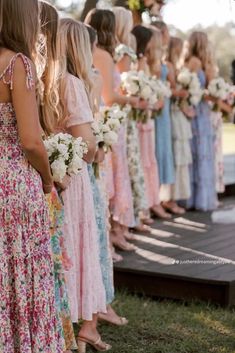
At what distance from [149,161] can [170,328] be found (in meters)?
3.07

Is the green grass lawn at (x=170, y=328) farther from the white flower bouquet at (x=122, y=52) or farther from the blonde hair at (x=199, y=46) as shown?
the blonde hair at (x=199, y=46)

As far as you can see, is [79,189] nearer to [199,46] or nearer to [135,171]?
[135,171]

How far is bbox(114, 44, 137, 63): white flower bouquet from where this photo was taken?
7.63 meters

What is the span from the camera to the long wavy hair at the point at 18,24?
13.0 feet

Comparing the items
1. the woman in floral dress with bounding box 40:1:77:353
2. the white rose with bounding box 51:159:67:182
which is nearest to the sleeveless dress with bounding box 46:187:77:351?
the woman in floral dress with bounding box 40:1:77:353

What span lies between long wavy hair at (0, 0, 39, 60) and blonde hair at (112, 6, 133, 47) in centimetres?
370

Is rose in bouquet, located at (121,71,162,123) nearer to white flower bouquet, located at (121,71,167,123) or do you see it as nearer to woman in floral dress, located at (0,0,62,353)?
white flower bouquet, located at (121,71,167,123)

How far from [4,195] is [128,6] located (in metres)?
5.86

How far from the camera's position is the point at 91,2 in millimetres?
9695

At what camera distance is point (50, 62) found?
192 inches

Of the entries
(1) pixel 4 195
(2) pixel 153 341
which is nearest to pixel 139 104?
(2) pixel 153 341

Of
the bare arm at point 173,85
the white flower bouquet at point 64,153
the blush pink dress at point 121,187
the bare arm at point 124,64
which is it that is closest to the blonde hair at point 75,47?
the white flower bouquet at point 64,153

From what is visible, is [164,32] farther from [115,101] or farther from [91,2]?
[115,101]

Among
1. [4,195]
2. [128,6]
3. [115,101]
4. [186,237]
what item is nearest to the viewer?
[4,195]
